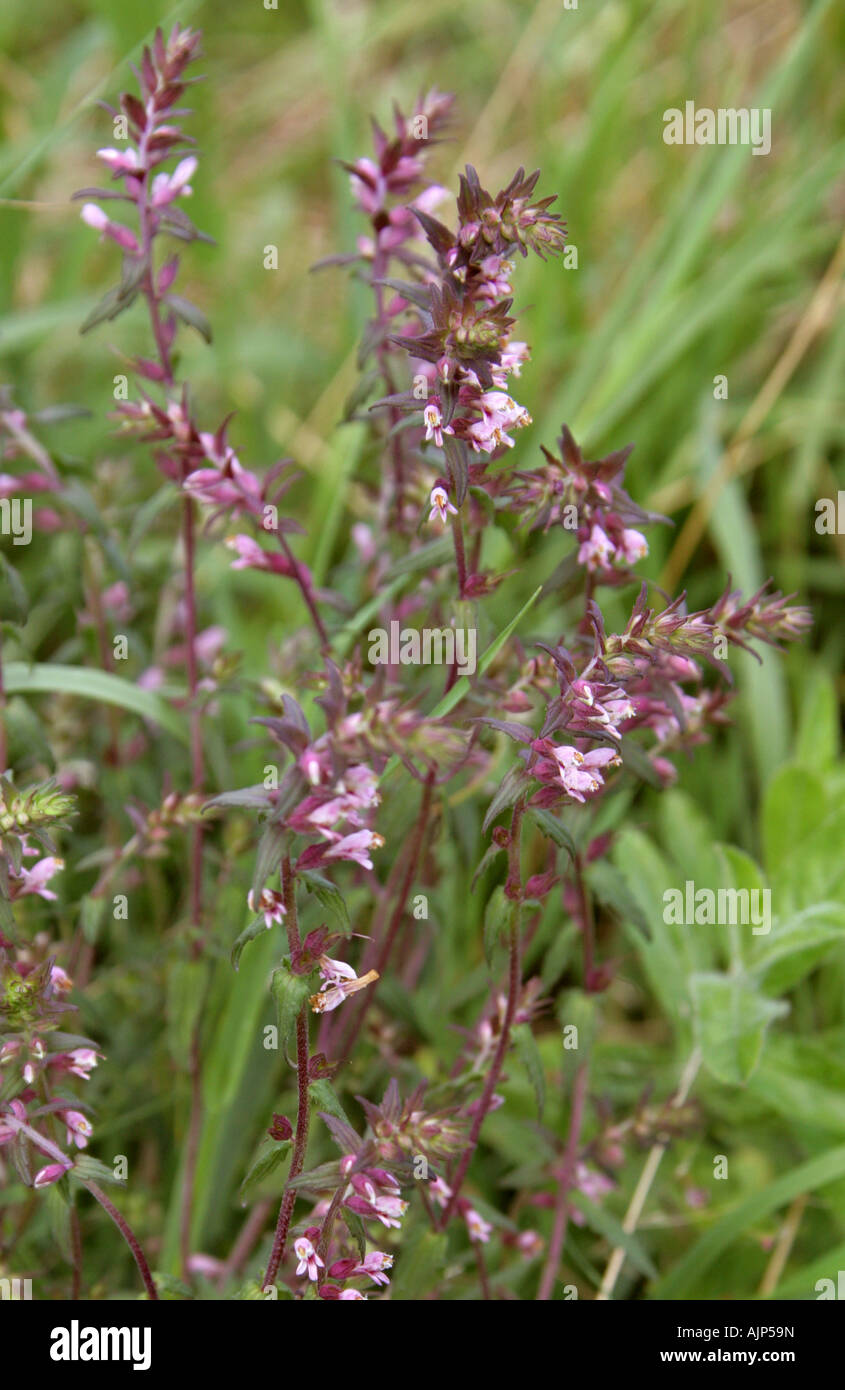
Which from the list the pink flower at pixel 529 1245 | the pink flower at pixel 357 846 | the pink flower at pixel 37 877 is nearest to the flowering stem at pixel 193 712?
the pink flower at pixel 37 877

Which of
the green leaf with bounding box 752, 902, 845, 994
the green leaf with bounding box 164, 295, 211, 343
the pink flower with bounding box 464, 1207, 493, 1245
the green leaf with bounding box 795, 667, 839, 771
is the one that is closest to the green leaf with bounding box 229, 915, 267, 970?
the pink flower with bounding box 464, 1207, 493, 1245

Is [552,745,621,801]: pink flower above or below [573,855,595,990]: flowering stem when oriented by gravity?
above

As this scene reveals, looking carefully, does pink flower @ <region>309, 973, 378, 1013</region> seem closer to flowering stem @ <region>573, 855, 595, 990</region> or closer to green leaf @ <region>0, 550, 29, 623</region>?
flowering stem @ <region>573, 855, 595, 990</region>

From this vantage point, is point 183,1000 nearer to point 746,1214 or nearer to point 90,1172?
point 90,1172

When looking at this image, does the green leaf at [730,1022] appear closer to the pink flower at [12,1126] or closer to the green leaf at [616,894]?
the green leaf at [616,894]

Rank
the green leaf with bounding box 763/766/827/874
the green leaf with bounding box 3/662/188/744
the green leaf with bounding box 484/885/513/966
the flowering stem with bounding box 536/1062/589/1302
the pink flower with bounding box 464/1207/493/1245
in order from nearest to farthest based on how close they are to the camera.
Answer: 1. the green leaf with bounding box 484/885/513/966
2. the pink flower with bounding box 464/1207/493/1245
3. the flowering stem with bounding box 536/1062/589/1302
4. the green leaf with bounding box 3/662/188/744
5. the green leaf with bounding box 763/766/827/874
